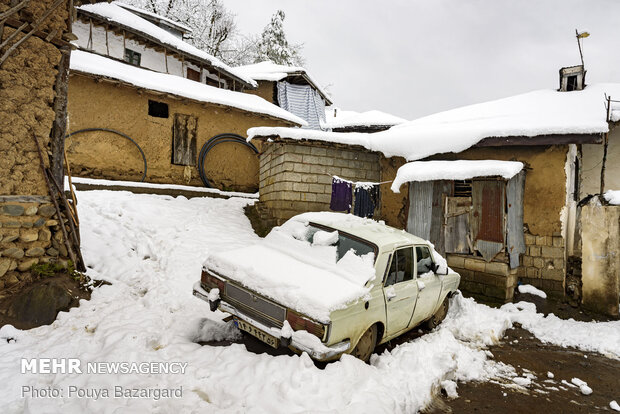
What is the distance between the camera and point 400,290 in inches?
153

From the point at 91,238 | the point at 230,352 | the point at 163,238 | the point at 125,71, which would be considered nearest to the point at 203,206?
the point at 163,238

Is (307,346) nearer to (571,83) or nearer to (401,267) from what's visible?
(401,267)

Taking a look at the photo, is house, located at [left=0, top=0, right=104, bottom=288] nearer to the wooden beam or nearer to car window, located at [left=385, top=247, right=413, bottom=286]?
car window, located at [left=385, top=247, right=413, bottom=286]

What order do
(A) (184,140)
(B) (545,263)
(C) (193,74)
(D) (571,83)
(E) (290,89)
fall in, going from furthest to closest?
(E) (290,89), (C) (193,74), (A) (184,140), (D) (571,83), (B) (545,263)

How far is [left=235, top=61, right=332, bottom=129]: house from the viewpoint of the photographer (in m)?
18.1

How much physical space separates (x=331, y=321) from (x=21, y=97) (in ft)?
16.4

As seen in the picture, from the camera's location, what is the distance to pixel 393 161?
30.4 feet

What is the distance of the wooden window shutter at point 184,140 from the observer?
1102cm

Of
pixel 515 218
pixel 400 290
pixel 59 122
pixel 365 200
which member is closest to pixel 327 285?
pixel 400 290

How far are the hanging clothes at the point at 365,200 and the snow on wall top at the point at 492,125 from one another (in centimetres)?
117

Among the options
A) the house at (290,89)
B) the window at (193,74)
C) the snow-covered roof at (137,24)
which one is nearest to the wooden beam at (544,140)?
the snow-covered roof at (137,24)

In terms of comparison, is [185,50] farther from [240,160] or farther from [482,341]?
[482,341]

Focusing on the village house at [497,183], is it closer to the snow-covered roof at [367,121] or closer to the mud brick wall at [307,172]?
the mud brick wall at [307,172]

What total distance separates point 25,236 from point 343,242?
4260 millimetres
